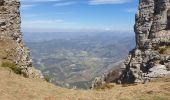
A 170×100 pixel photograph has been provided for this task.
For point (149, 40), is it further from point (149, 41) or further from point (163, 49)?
point (163, 49)

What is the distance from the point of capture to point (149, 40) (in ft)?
377

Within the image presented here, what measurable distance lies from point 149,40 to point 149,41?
194 centimetres

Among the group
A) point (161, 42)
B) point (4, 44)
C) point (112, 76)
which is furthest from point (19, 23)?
point (112, 76)

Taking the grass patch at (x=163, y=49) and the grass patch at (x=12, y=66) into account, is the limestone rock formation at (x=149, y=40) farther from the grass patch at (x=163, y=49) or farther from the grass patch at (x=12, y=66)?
the grass patch at (x=12, y=66)

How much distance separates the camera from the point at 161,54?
316ft

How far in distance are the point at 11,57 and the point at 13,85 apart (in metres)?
14.9

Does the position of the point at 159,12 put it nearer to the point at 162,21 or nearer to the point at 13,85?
the point at 162,21

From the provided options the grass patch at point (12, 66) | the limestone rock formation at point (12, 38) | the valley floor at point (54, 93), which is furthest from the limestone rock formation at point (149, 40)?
the grass patch at point (12, 66)

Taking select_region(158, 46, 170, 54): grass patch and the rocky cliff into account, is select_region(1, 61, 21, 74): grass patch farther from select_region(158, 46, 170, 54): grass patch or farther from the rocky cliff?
select_region(158, 46, 170, 54): grass patch

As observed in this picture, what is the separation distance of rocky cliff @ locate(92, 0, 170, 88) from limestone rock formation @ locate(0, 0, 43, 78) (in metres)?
34.8

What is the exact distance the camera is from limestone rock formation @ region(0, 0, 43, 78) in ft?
212

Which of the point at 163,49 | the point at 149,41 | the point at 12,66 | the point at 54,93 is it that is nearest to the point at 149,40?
the point at 149,41

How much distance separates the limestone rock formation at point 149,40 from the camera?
321ft

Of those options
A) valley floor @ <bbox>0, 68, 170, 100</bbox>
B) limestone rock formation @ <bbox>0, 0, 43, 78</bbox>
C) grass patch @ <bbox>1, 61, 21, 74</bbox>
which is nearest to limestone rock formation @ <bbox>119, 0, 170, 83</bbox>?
limestone rock formation @ <bbox>0, 0, 43, 78</bbox>
